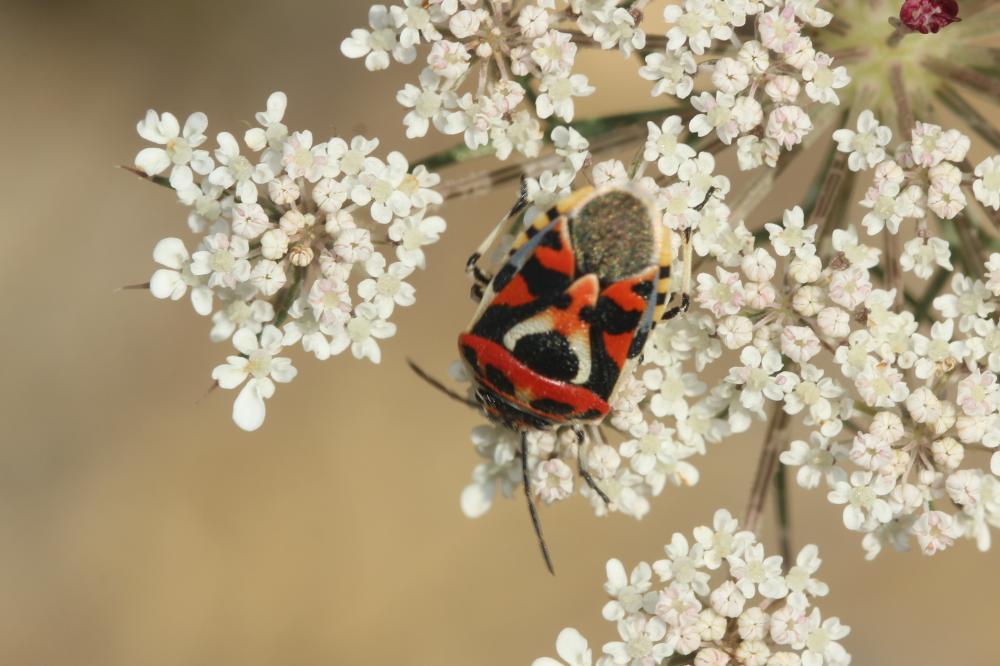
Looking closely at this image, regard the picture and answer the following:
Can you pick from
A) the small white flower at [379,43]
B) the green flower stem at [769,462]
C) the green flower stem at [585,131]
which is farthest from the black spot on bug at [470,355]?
the green flower stem at [769,462]

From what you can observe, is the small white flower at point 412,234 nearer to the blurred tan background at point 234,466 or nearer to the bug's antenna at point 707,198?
the bug's antenna at point 707,198

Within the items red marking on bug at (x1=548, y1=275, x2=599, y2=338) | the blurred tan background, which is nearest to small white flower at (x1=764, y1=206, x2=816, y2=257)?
red marking on bug at (x1=548, y1=275, x2=599, y2=338)

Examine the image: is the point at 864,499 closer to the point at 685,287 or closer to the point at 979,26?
the point at 685,287

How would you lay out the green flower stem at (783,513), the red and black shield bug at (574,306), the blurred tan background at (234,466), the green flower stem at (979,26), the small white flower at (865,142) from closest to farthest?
the red and black shield bug at (574,306) < the small white flower at (865,142) < the green flower stem at (979,26) < the green flower stem at (783,513) < the blurred tan background at (234,466)

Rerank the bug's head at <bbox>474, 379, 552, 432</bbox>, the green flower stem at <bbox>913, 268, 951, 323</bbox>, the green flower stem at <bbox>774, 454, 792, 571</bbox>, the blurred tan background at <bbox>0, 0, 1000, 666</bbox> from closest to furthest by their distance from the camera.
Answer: the bug's head at <bbox>474, 379, 552, 432</bbox>
the green flower stem at <bbox>913, 268, 951, 323</bbox>
the green flower stem at <bbox>774, 454, 792, 571</bbox>
the blurred tan background at <bbox>0, 0, 1000, 666</bbox>

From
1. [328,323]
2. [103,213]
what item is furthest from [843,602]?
[103,213]

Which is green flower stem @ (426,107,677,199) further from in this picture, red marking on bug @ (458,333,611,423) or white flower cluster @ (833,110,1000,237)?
white flower cluster @ (833,110,1000,237)

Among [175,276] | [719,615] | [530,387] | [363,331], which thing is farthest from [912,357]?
[175,276]

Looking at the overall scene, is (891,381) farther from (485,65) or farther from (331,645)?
(331,645)
